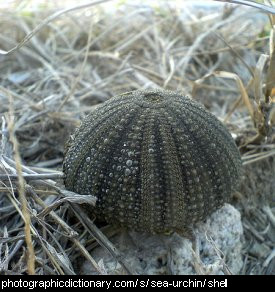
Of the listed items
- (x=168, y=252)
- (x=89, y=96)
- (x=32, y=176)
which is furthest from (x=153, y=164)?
(x=89, y=96)

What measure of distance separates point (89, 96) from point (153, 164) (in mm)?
2212

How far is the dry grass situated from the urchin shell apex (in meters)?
0.17

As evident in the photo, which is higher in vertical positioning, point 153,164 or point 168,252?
point 153,164

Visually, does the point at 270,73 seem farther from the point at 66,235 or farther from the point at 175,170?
the point at 66,235

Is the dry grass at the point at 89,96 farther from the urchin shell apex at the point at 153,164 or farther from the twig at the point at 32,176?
the urchin shell apex at the point at 153,164

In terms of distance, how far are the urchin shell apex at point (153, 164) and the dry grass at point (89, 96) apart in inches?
6.9

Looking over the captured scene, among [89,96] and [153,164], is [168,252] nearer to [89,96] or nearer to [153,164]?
[153,164]

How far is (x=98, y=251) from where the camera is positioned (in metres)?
2.88

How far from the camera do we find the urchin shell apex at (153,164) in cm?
258

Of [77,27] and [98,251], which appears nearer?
[98,251]

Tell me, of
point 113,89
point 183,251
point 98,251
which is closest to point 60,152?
point 113,89

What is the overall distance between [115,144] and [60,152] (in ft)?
4.52

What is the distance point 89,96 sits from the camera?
462 cm

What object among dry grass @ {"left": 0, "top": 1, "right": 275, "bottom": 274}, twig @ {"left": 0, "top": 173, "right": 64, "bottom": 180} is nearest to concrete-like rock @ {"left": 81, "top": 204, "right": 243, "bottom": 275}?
dry grass @ {"left": 0, "top": 1, "right": 275, "bottom": 274}
